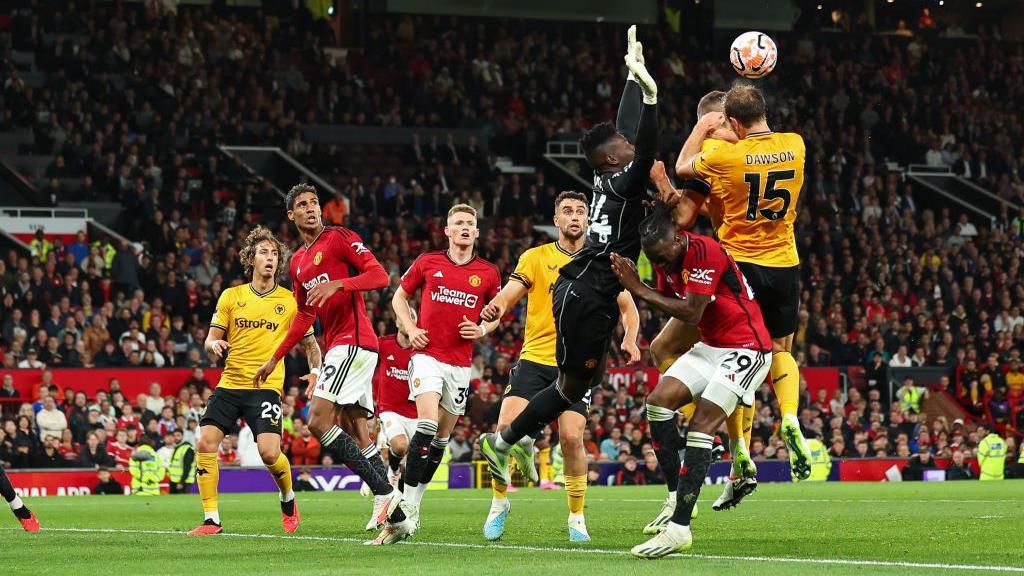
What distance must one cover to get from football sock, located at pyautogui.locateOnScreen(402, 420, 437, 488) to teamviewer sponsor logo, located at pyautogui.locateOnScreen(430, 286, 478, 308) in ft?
4.25

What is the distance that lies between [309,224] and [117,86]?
951 inches

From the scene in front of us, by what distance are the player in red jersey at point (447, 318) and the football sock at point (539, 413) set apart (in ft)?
3.75

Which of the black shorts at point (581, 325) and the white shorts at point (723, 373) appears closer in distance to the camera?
the white shorts at point (723, 373)

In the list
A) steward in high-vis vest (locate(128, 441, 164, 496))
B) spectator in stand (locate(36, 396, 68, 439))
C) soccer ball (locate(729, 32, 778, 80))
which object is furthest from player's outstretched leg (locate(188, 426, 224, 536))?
spectator in stand (locate(36, 396, 68, 439))

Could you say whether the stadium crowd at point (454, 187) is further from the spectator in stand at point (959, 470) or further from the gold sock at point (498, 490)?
the gold sock at point (498, 490)

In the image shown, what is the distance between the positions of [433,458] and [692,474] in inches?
120

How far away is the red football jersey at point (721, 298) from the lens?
9.62 meters

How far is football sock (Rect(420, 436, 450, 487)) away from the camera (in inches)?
455

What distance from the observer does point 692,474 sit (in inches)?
360

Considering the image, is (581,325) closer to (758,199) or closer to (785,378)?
(758,199)

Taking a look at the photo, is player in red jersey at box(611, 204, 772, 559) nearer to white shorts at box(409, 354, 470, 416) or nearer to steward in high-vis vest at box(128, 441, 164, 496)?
white shorts at box(409, 354, 470, 416)

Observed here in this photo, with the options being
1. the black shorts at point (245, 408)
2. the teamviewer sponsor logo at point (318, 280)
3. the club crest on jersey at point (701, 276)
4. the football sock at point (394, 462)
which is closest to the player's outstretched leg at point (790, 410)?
the club crest on jersey at point (701, 276)

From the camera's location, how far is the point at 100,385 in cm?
2473

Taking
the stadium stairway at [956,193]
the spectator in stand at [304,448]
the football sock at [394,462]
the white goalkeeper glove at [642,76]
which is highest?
the stadium stairway at [956,193]
